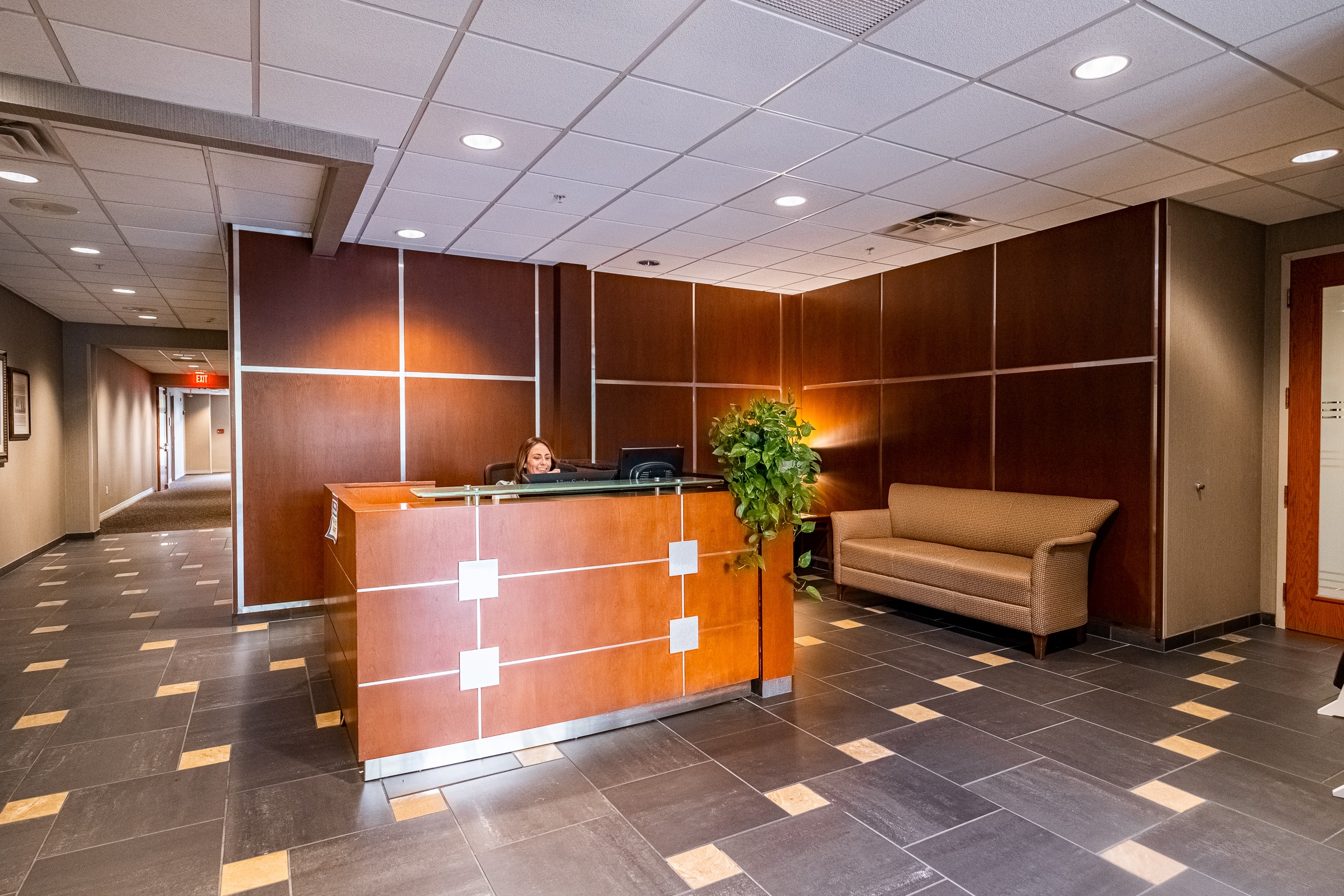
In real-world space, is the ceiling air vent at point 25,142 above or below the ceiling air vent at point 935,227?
below

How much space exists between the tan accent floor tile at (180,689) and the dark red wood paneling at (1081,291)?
6308mm

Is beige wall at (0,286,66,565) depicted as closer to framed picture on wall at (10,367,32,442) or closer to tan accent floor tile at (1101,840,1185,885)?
framed picture on wall at (10,367,32,442)

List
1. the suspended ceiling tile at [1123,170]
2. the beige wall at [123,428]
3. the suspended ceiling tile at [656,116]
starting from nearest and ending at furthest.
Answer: the suspended ceiling tile at [656,116], the suspended ceiling tile at [1123,170], the beige wall at [123,428]

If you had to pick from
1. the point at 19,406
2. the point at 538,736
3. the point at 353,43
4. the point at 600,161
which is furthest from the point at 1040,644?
the point at 19,406

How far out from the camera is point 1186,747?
349 centimetres

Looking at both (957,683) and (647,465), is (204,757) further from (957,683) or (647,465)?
(957,683)

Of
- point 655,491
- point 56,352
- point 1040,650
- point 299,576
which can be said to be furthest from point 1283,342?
point 56,352

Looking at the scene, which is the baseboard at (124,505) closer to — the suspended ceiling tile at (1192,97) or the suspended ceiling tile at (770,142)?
the suspended ceiling tile at (770,142)

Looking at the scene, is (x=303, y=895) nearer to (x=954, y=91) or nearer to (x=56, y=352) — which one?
(x=954, y=91)

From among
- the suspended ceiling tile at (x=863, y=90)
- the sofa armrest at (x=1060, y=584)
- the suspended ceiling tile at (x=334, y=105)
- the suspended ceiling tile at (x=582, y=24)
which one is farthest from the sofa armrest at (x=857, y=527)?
the suspended ceiling tile at (x=334, y=105)

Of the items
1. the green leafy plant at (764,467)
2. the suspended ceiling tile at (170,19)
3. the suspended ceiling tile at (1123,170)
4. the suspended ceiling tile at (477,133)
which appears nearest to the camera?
the suspended ceiling tile at (170,19)

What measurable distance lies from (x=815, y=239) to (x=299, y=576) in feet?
16.9

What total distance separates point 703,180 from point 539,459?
7.27ft

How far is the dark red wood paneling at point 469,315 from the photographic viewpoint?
21.5 feet
